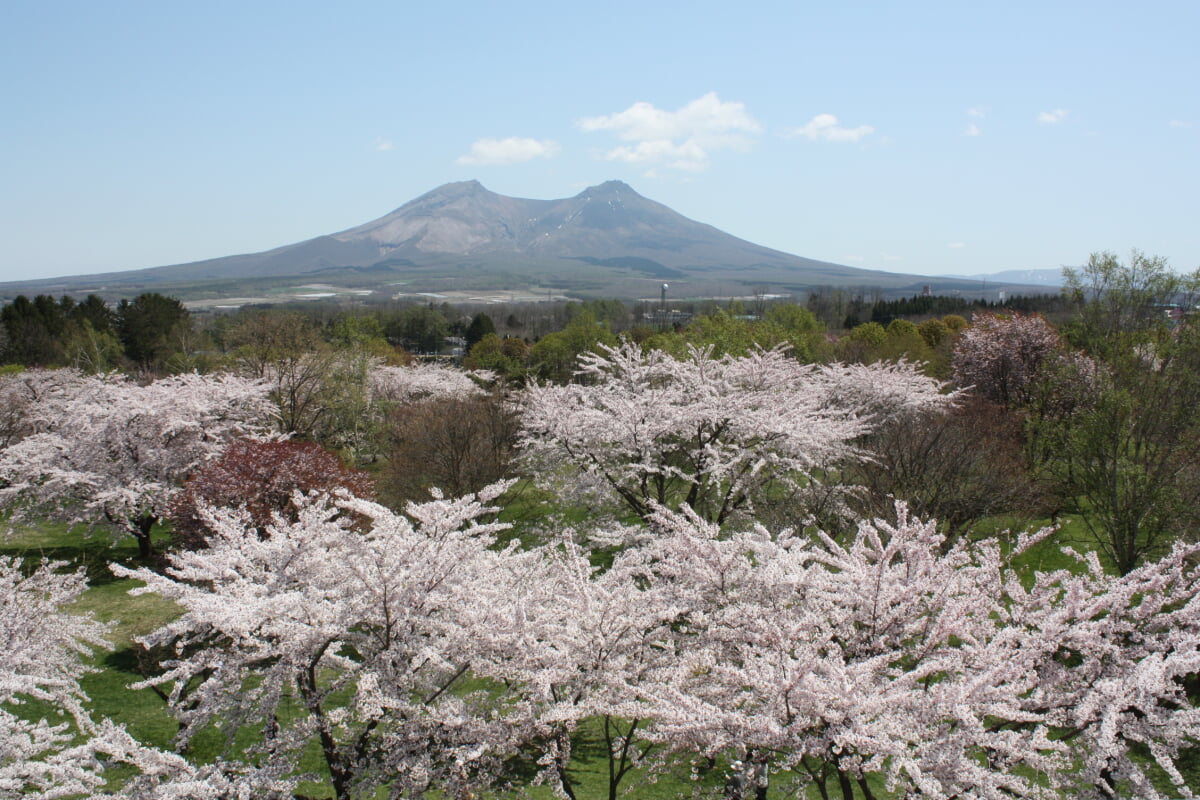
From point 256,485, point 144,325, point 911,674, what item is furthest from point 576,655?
point 144,325

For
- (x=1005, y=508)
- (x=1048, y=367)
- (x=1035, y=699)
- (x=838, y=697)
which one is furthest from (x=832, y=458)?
(x=838, y=697)

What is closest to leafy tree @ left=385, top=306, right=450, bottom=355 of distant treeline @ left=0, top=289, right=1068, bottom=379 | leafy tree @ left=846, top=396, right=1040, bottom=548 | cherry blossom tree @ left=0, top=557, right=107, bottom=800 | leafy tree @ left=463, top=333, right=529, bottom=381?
distant treeline @ left=0, top=289, right=1068, bottom=379

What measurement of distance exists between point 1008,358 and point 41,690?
28.4m

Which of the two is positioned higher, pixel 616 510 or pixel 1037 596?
pixel 1037 596

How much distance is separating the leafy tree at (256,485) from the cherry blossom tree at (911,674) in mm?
8186

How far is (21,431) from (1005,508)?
28862 millimetres

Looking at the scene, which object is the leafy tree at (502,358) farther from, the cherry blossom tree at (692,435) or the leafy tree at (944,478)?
the leafy tree at (944,478)

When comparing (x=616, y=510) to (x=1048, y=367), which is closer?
(x=616, y=510)

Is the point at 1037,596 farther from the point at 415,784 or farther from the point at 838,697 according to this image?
the point at 415,784

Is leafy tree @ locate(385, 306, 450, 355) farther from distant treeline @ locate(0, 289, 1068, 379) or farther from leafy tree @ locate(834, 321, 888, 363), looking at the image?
leafy tree @ locate(834, 321, 888, 363)

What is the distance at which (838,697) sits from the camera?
14.1 ft

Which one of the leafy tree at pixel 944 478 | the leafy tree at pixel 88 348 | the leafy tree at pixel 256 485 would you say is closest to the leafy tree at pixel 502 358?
the leafy tree at pixel 256 485

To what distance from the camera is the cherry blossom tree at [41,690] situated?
530cm

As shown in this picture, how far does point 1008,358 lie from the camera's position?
26.0 meters
